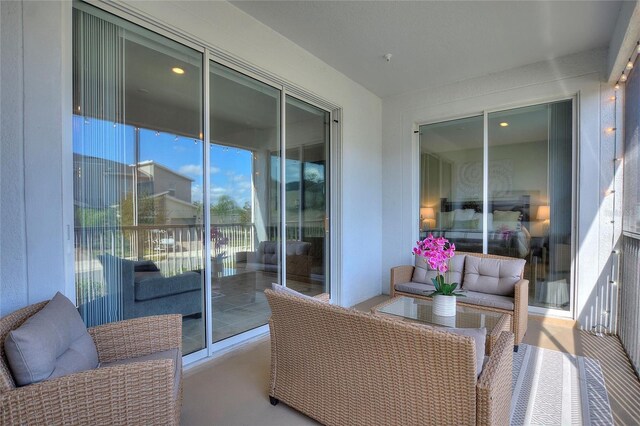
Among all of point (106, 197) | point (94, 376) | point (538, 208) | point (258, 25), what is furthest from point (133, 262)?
point (538, 208)

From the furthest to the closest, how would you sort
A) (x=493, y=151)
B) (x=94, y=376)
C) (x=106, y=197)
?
(x=493, y=151), (x=106, y=197), (x=94, y=376)

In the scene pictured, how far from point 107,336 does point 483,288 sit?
3.49 metres

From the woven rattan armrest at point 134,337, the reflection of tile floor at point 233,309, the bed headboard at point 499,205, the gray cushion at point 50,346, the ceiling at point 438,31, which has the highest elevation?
the ceiling at point 438,31

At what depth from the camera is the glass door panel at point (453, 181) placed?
175 inches

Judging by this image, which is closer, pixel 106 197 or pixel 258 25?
pixel 106 197

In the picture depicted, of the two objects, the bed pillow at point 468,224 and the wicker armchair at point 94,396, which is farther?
the bed pillow at point 468,224

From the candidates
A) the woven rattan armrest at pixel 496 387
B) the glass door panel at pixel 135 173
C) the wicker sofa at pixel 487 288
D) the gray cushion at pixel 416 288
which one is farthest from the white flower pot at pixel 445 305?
the glass door panel at pixel 135 173

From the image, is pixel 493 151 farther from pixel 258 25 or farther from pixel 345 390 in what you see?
pixel 345 390

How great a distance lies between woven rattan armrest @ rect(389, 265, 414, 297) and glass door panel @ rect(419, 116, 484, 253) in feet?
3.34

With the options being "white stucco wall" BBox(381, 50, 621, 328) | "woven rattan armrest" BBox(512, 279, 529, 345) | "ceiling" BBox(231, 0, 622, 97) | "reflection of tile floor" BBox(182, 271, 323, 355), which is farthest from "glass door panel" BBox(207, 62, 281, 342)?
"woven rattan armrest" BBox(512, 279, 529, 345)

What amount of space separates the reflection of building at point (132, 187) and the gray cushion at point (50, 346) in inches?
28.9

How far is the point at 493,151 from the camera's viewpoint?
432cm

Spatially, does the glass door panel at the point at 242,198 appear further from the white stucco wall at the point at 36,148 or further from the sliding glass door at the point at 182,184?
the white stucco wall at the point at 36,148

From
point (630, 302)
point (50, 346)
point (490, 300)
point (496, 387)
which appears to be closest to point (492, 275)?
point (490, 300)
